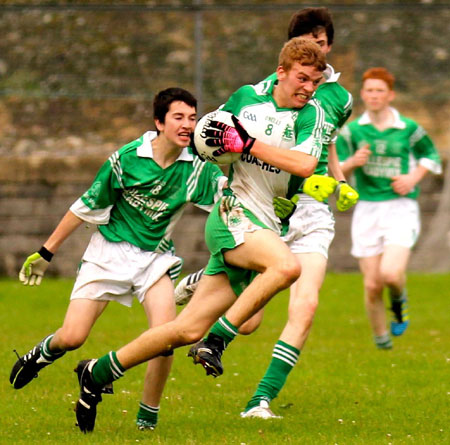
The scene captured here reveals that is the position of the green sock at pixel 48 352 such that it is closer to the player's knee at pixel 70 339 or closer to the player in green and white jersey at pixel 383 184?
the player's knee at pixel 70 339

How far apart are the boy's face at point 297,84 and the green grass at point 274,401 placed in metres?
1.95

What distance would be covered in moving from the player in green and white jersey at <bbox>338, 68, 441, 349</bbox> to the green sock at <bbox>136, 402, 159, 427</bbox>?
12.5 ft

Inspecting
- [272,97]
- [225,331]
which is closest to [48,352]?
[225,331]

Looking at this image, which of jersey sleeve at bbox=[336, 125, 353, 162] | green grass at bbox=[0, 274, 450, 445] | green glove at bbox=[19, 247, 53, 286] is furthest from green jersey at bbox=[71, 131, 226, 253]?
jersey sleeve at bbox=[336, 125, 353, 162]

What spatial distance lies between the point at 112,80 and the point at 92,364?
10.1 meters

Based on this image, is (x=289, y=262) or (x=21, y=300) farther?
(x=21, y=300)

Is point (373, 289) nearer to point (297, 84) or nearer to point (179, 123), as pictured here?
point (179, 123)

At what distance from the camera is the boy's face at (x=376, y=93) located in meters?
10.1

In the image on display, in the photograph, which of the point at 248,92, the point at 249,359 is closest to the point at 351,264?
the point at 249,359

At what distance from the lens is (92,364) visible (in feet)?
21.0

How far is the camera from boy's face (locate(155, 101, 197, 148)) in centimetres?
671

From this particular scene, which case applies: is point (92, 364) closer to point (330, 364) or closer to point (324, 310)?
point (330, 364)

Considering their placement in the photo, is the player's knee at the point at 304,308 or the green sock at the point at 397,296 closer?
the player's knee at the point at 304,308

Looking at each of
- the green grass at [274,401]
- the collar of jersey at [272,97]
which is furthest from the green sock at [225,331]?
the collar of jersey at [272,97]
